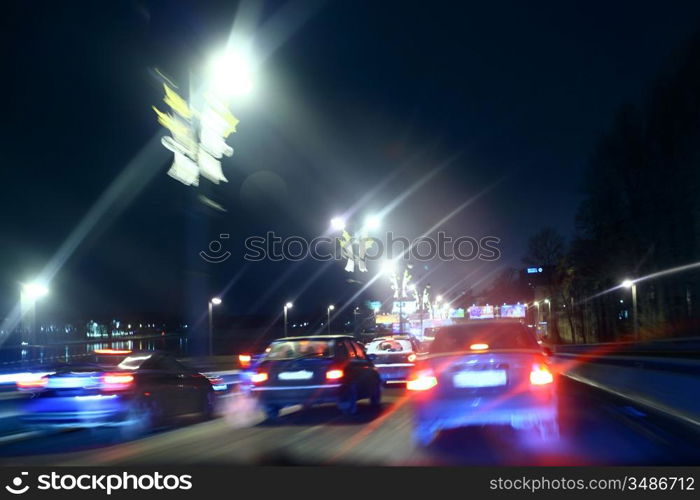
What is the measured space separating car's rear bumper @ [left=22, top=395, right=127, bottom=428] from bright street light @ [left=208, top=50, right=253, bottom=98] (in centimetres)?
622

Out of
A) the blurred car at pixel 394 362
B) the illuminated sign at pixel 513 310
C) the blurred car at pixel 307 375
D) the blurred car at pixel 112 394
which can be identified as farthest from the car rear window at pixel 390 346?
the illuminated sign at pixel 513 310

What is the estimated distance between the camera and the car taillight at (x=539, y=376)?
946 centimetres

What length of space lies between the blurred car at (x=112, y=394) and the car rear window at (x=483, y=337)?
17.2ft

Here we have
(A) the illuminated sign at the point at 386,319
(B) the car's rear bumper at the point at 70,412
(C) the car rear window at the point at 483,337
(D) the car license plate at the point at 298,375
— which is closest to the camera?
(C) the car rear window at the point at 483,337

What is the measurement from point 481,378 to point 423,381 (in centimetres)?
85

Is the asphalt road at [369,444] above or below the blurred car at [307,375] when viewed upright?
below

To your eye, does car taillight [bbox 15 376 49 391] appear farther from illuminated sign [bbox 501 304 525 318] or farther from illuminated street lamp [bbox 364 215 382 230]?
illuminated sign [bbox 501 304 525 318]

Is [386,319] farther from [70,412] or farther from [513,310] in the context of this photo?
[70,412]

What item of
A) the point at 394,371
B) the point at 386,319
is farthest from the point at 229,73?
the point at 386,319

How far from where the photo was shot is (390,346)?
21.7 meters

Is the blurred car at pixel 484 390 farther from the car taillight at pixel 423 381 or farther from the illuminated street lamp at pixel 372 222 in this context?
the illuminated street lamp at pixel 372 222

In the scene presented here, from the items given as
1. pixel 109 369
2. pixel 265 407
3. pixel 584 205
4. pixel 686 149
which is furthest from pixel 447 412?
pixel 584 205

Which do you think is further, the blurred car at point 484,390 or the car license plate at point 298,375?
the car license plate at point 298,375

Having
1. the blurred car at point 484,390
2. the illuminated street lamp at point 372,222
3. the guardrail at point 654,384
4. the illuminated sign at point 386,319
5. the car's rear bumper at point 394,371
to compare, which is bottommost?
the guardrail at point 654,384
